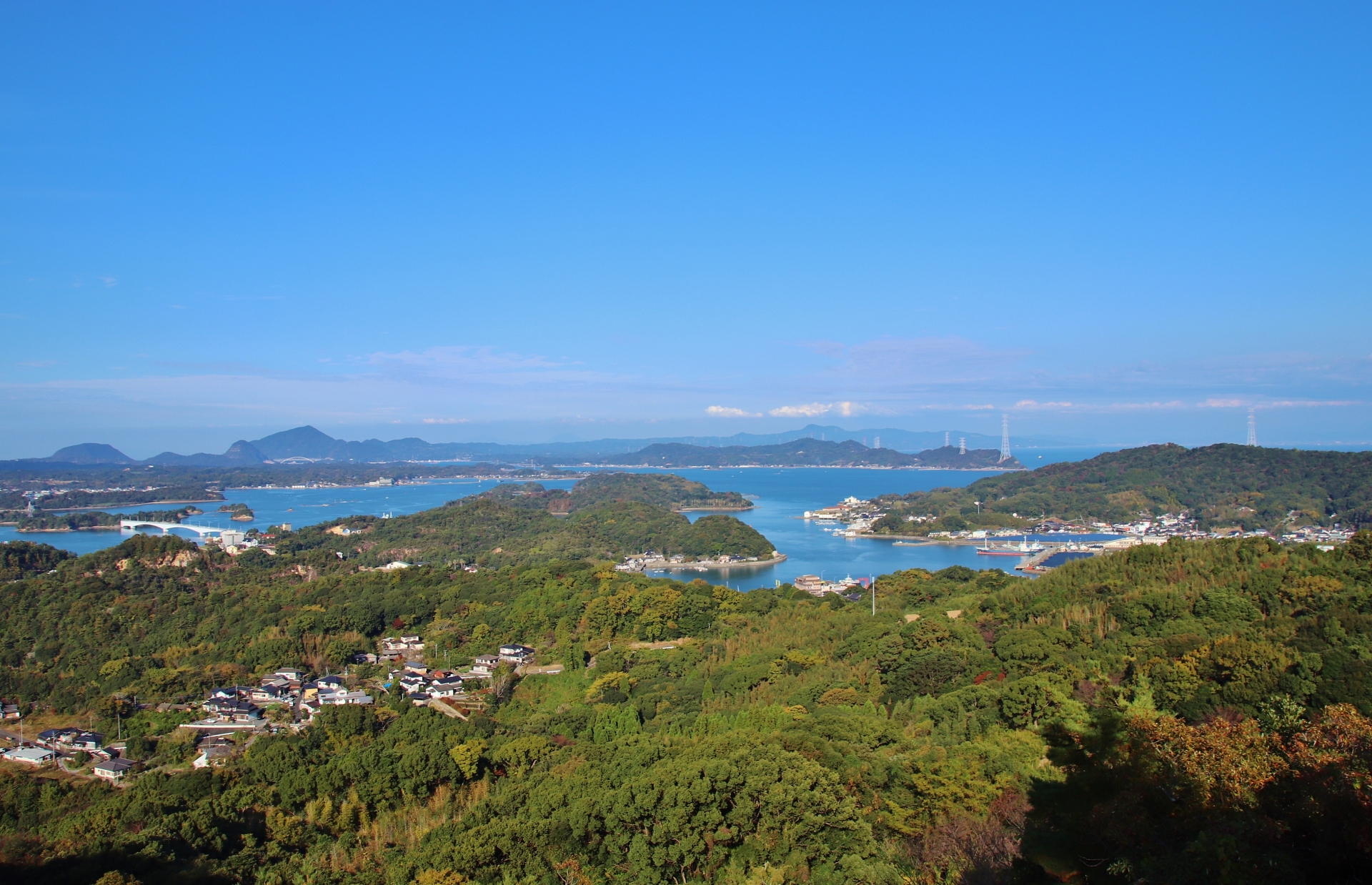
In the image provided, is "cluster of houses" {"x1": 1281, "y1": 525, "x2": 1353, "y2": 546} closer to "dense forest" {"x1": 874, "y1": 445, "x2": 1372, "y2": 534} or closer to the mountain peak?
"dense forest" {"x1": 874, "y1": 445, "x2": 1372, "y2": 534}

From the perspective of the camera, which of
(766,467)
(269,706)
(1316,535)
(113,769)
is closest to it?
(113,769)

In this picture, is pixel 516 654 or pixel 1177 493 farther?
pixel 1177 493

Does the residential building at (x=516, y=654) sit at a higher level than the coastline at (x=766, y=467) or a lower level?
lower

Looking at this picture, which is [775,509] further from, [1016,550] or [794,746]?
[794,746]

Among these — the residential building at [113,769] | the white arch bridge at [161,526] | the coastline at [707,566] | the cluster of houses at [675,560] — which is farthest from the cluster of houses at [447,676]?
the white arch bridge at [161,526]

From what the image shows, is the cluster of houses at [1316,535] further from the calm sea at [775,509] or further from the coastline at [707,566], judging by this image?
the coastline at [707,566]

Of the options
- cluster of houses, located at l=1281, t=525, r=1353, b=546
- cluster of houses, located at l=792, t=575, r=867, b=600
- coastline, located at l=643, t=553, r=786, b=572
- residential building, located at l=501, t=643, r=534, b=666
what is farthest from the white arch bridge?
cluster of houses, located at l=1281, t=525, r=1353, b=546

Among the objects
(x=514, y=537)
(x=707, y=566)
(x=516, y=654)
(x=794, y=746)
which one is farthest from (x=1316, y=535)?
(x=794, y=746)

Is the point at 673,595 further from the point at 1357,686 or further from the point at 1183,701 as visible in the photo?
the point at 1357,686
